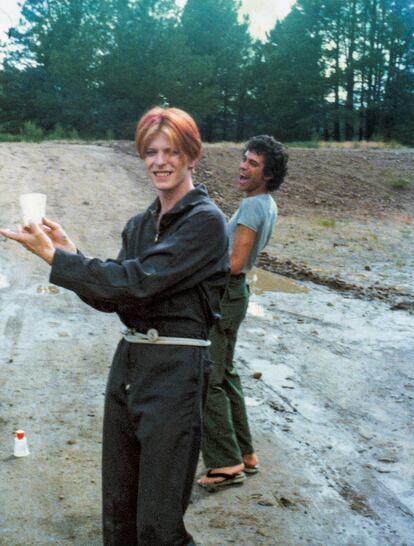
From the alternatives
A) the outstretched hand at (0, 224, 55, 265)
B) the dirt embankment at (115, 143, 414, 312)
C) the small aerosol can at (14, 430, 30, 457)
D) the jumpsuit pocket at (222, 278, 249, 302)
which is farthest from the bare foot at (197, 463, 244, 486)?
the dirt embankment at (115, 143, 414, 312)

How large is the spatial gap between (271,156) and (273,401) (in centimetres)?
245

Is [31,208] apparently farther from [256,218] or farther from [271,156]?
[271,156]

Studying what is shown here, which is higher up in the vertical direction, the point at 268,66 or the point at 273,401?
the point at 268,66

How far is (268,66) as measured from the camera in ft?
158

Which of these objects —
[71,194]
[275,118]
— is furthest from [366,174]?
[275,118]

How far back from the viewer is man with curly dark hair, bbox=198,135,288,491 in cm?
421

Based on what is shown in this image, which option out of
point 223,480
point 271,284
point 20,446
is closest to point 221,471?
point 223,480

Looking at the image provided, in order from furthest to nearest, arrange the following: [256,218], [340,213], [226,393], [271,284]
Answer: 1. [340,213]
2. [271,284]
3. [226,393]
4. [256,218]

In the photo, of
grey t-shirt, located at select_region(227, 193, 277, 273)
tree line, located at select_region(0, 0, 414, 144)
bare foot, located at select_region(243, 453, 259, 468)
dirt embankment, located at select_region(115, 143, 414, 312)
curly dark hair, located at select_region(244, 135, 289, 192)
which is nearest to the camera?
grey t-shirt, located at select_region(227, 193, 277, 273)

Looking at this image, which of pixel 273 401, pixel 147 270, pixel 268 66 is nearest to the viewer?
pixel 147 270

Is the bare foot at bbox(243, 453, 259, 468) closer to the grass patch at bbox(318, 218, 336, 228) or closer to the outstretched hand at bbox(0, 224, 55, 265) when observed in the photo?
the outstretched hand at bbox(0, 224, 55, 265)

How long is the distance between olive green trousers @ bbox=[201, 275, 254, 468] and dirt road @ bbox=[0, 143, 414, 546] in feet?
0.82

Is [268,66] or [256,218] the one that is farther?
[268,66]

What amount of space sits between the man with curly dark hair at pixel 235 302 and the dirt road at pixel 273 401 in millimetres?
222
